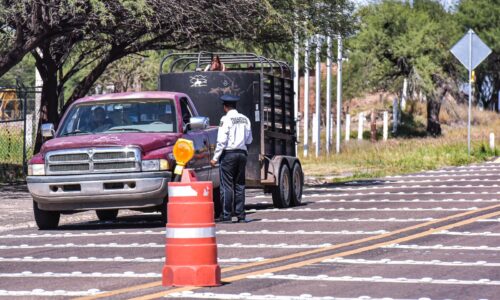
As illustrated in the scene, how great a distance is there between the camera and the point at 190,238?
1113cm

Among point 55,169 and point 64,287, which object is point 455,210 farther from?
point 64,287

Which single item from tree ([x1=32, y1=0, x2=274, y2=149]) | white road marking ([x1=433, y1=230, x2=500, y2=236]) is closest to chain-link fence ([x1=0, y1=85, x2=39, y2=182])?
tree ([x1=32, y1=0, x2=274, y2=149])

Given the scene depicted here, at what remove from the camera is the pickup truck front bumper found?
57.6ft

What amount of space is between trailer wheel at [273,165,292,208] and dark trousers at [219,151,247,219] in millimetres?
2867

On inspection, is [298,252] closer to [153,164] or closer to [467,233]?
[467,233]

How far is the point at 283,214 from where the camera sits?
2019cm

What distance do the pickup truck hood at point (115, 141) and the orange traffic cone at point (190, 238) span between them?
256 inches

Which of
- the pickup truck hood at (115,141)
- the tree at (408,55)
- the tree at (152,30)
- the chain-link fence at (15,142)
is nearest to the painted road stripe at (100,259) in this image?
the pickup truck hood at (115,141)

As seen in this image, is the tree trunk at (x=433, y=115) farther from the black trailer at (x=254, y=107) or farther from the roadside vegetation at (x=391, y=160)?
the black trailer at (x=254, y=107)

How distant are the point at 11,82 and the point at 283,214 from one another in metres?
51.1

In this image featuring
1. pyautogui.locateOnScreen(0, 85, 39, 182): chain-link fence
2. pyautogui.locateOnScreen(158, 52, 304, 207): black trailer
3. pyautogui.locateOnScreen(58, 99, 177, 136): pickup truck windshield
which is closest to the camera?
pyautogui.locateOnScreen(58, 99, 177, 136): pickup truck windshield

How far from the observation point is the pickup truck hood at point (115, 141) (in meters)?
17.8

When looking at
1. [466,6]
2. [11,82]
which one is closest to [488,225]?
[11,82]

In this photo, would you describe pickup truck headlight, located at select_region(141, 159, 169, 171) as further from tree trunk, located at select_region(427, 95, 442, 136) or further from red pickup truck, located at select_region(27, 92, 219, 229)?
tree trunk, located at select_region(427, 95, 442, 136)
